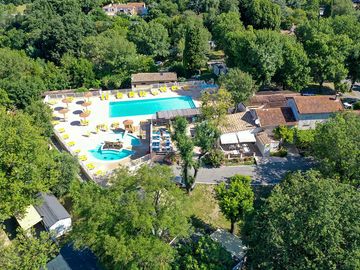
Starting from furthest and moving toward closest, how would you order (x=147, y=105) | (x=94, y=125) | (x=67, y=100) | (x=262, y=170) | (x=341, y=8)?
(x=341, y=8), (x=147, y=105), (x=67, y=100), (x=94, y=125), (x=262, y=170)

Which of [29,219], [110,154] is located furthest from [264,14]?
[29,219]

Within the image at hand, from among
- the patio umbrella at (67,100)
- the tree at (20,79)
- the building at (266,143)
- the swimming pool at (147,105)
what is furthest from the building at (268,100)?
the tree at (20,79)

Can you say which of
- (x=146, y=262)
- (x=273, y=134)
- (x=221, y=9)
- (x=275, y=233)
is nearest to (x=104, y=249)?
(x=146, y=262)

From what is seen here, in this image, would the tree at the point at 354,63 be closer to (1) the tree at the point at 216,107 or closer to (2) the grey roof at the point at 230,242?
(1) the tree at the point at 216,107

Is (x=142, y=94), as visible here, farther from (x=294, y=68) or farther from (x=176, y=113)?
(x=294, y=68)

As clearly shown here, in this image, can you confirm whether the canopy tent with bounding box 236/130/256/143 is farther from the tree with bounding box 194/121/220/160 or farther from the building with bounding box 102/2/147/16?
the building with bounding box 102/2/147/16
